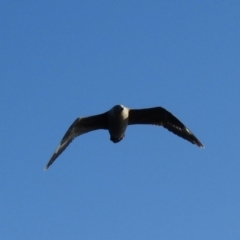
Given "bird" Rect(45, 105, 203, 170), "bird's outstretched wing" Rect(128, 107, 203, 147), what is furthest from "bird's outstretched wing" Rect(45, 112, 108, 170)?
"bird's outstretched wing" Rect(128, 107, 203, 147)

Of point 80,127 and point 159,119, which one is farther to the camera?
point 159,119

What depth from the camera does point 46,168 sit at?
18.4 meters

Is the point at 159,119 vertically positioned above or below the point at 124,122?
above

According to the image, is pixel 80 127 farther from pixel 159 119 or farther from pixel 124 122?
pixel 159 119

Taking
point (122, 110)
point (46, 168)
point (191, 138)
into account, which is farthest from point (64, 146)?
point (191, 138)

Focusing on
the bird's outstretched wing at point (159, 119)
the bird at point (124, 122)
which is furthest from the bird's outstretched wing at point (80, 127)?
the bird's outstretched wing at point (159, 119)

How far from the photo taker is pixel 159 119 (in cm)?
1873

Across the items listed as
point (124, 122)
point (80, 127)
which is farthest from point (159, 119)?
point (80, 127)

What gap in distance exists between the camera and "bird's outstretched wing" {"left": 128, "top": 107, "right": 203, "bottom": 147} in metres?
18.3

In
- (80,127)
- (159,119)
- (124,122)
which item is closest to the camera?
(124,122)

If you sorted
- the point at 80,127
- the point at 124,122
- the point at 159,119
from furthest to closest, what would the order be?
the point at 159,119 → the point at 80,127 → the point at 124,122

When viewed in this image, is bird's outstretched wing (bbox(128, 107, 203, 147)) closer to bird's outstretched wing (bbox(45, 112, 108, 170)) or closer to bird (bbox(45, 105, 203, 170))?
bird (bbox(45, 105, 203, 170))

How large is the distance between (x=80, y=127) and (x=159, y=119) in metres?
1.98

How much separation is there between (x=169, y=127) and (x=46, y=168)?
3227 millimetres
